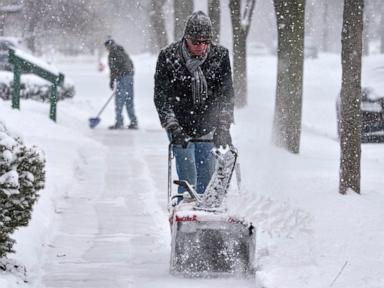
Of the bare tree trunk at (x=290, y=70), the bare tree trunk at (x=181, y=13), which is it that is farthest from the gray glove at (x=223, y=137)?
the bare tree trunk at (x=181, y=13)

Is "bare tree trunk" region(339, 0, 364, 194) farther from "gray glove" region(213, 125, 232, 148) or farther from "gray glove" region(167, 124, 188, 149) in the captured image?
"gray glove" region(167, 124, 188, 149)

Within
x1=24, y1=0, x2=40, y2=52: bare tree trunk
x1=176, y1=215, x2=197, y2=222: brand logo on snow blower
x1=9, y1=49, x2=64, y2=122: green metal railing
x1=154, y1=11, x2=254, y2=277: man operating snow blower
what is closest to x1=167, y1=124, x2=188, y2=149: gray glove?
x1=154, y1=11, x2=254, y2=277: man operating snow blower

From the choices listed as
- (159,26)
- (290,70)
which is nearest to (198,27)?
(290,70)

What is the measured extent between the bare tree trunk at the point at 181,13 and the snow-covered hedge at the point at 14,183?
14843 millimetres

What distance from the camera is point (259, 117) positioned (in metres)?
20.3

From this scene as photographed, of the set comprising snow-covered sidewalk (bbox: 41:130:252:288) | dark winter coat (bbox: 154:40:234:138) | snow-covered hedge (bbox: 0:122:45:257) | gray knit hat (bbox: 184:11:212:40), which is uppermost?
gray knit hat (bbox: 184:11:212:40)

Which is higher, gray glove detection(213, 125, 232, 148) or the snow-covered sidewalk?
gray glove detection(213, 125, 232, 148)

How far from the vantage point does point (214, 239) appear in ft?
21.0

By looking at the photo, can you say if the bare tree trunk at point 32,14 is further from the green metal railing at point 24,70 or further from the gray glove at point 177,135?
the gray glove at point 177,135

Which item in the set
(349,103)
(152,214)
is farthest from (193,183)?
(349,103)

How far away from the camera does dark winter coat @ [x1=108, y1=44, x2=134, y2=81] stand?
18031 millimetres

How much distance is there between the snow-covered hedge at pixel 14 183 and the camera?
18.8ft

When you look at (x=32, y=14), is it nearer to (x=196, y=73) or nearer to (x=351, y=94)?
(x=351, y=94)

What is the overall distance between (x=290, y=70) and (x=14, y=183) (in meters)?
8.05
